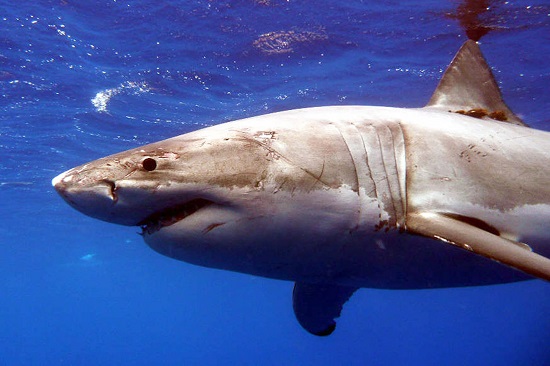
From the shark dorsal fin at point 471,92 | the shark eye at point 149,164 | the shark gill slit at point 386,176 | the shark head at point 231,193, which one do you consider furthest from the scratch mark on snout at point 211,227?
the shark dorsal fin at point 471,92

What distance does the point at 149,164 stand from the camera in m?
2.47

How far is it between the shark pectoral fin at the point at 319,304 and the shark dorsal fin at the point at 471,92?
244 centimetres

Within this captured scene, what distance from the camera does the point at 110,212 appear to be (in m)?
2.42

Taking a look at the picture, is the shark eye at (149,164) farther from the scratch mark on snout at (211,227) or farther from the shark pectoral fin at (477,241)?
the shark pectoral fin at (477,241)

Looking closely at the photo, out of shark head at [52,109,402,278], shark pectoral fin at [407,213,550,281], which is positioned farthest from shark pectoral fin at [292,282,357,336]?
shark pectoral fin at [407,213,550,281]

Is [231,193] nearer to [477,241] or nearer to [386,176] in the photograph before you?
[386,176]

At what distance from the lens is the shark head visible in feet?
7.91

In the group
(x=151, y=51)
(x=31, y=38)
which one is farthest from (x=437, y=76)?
(x=31, y=38)

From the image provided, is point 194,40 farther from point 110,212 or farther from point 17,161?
point 17,161

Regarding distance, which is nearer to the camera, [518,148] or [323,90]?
[518,148]

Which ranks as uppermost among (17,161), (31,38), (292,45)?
(31,38)

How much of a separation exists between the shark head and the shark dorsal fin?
9.08 feet

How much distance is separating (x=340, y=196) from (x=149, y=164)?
1.18m

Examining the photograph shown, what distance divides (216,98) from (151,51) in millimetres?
3697
